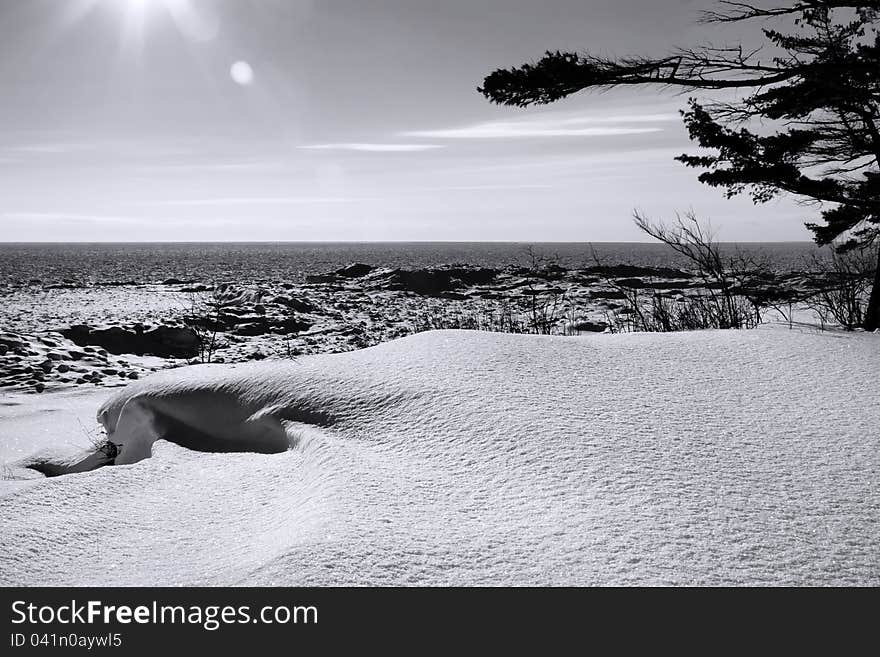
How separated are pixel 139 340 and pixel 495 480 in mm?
7570

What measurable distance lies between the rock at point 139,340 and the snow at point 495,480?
16.8ft

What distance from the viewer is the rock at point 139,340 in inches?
299

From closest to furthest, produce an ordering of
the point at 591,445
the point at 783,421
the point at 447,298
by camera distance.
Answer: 1. the point at 591,445
2. the point at 783,421
3. the point at 447,298

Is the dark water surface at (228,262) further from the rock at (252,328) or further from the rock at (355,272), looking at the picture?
the rock at (252,328)

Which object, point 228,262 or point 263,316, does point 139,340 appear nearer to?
point 263,316

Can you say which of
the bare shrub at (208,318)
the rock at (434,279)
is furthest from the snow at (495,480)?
the rock at (434,279)

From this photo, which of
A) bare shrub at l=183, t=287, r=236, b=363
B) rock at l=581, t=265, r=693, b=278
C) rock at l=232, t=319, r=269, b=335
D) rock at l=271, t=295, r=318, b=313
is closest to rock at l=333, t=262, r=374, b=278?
bare shrub at l=183, t=287, r=236, b=363

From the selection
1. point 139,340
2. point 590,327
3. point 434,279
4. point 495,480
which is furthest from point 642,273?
point 495,480

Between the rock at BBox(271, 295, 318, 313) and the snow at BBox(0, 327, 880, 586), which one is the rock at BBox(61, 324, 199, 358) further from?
the snow at BBox(0, 327, 880, 586)

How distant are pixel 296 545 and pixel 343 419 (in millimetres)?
941

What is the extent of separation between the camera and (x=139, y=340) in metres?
7.93

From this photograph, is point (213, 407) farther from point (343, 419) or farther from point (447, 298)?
point (447, 298)
